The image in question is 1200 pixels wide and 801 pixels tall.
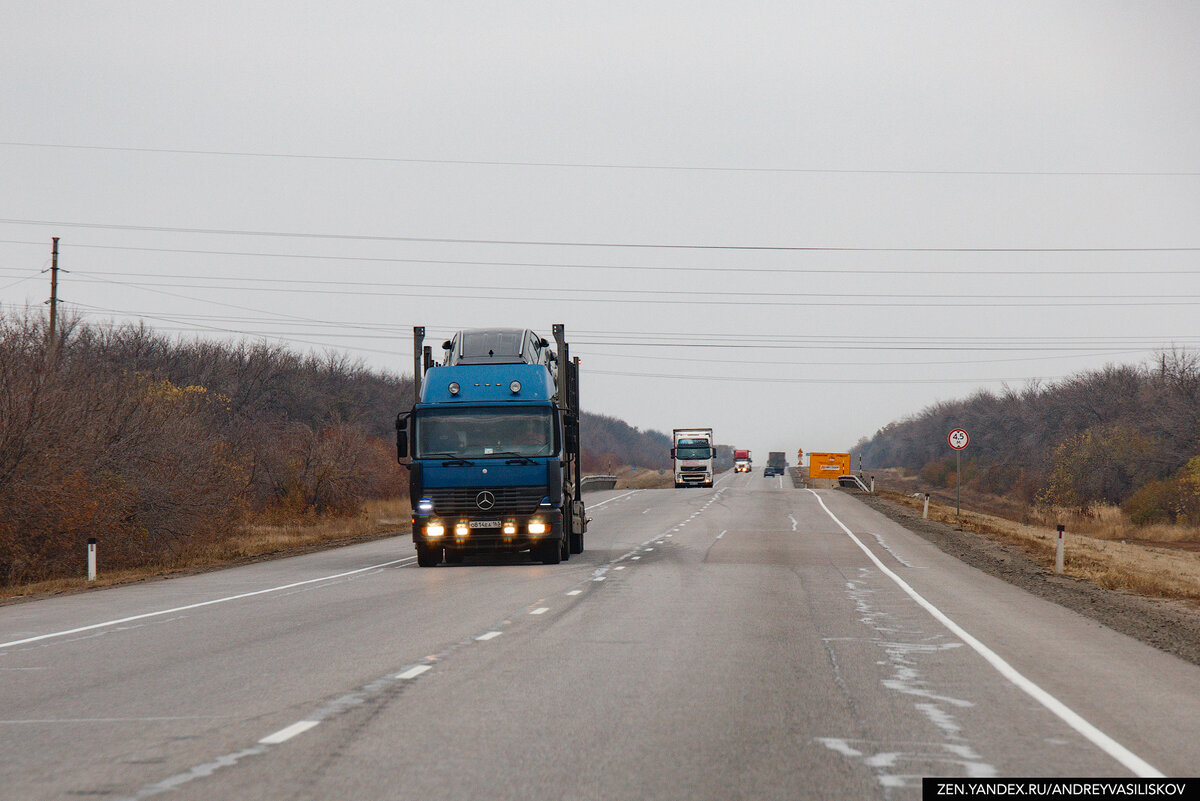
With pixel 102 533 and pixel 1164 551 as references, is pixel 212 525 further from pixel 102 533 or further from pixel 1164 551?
pixel 1164 551

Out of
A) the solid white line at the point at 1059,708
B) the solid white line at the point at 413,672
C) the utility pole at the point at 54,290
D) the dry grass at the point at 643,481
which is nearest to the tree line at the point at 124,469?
the utility pole at the point at 54,290

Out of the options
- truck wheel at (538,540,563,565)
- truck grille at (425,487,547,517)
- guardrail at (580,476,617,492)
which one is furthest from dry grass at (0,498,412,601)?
guardrail at (580,476,617,492)

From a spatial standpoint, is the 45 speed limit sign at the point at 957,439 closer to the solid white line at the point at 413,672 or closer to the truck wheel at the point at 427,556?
the truck wheel at the point at 427,556

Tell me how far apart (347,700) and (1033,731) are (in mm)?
4569

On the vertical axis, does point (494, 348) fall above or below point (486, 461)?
above

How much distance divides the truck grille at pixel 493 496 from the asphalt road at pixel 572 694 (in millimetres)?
4052

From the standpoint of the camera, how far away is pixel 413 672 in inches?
375

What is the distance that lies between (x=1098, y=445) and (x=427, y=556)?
1803 inches

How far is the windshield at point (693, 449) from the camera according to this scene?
74125 millimetres

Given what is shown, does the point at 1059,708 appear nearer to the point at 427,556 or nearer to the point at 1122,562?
the point at 427,556

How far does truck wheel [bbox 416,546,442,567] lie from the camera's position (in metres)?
22.6

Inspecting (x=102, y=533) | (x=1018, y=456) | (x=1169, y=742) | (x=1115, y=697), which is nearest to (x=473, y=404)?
(x=102, y=533)

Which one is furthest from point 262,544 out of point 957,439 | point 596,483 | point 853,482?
point 853,482

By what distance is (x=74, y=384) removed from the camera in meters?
26.2
